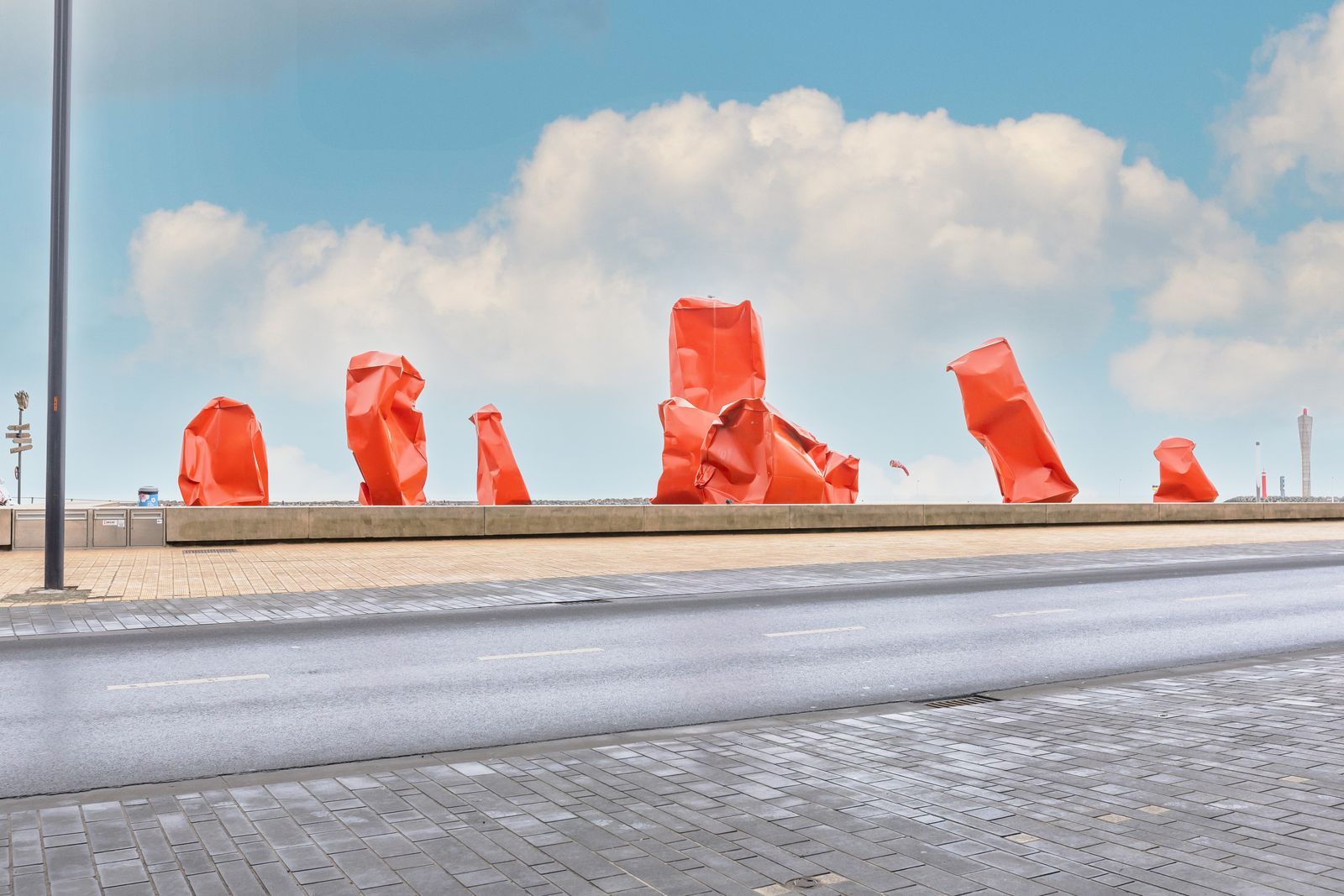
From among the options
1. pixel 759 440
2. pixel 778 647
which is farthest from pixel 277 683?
pixel 759 440

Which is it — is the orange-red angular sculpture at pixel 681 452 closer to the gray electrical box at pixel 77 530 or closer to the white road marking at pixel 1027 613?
the gray electrical box at pixel 77 530

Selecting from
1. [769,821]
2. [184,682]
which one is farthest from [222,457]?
[769,821]

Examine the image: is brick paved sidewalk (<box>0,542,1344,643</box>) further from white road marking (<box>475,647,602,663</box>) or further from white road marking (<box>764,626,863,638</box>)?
white road marking (<box>764,626,863,638</box>)

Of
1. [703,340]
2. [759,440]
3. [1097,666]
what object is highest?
[703,340]

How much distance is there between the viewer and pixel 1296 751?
614 cm

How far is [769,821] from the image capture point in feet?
16.2

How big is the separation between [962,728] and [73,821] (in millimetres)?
4514

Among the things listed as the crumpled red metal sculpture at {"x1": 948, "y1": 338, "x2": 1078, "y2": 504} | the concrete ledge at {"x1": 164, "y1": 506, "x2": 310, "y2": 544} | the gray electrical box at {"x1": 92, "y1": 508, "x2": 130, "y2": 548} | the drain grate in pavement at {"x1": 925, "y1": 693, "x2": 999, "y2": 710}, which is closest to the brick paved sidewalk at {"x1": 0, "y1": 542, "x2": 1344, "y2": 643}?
the drain grate in pavement at {"x1": 925, "y1": 693, "x2": 999, "y2": 710}

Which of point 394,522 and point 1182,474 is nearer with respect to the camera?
point 394,522

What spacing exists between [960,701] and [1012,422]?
25561 mm

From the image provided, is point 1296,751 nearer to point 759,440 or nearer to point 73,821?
point 73,821

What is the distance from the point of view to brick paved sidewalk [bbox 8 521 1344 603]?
1555 centimetres

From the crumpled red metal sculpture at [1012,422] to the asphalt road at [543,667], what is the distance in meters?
17.4

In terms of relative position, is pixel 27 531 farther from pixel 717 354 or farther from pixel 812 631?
pixel 717 354
